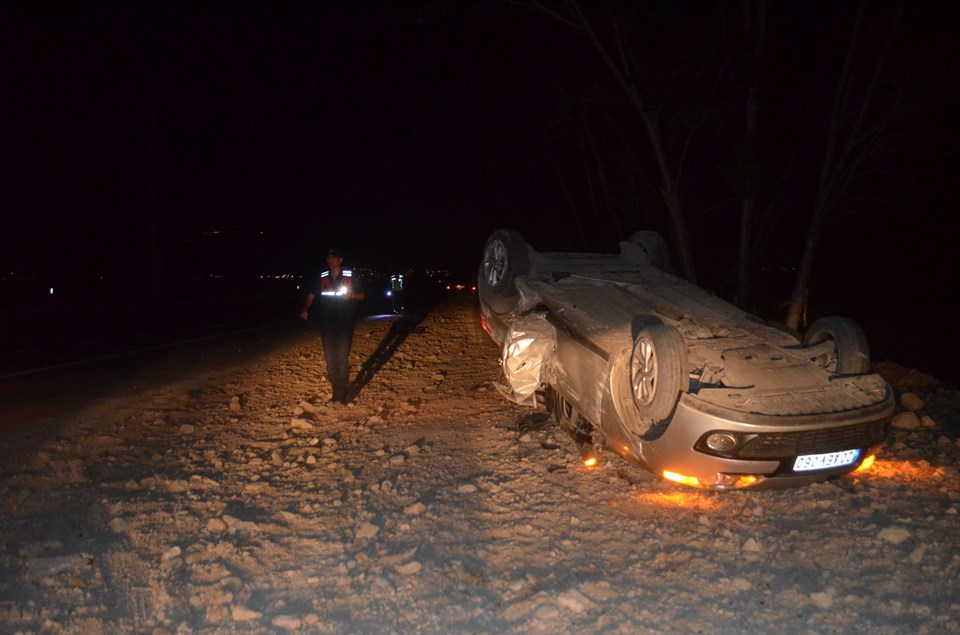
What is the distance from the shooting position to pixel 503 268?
668 cm

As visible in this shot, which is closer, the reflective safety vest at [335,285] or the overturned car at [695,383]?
the overturned car at [695,383]

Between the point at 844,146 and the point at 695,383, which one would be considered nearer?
the point at 695,383

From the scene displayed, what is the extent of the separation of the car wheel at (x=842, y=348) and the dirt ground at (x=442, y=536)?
0.85m

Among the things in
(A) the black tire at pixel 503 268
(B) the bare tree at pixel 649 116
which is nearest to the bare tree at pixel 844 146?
(B) the bare tree at pixel 649 116

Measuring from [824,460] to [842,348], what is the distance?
956 mm

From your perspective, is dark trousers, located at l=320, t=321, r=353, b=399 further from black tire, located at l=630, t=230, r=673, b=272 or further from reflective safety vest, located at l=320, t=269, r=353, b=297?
black tire, located at l=630, t=230, r=673, b=272

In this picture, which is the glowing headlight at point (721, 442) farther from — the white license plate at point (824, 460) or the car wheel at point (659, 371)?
the white license plate at point (824, 460)

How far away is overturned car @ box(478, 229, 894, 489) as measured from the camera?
400cm

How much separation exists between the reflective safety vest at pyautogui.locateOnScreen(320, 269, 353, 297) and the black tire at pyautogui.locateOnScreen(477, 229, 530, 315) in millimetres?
1580

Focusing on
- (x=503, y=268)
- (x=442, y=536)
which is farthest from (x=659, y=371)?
(x=503, y=268)

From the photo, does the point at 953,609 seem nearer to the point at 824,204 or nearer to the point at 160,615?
the point at 160,615

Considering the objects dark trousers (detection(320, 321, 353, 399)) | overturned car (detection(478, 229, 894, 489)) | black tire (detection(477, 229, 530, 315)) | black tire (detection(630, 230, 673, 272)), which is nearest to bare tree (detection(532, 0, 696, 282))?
black tire (detection(630, 230, 673, 272))

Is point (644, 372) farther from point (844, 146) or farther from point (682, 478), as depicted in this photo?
point (844, 146)

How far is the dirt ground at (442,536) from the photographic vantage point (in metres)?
3.41
